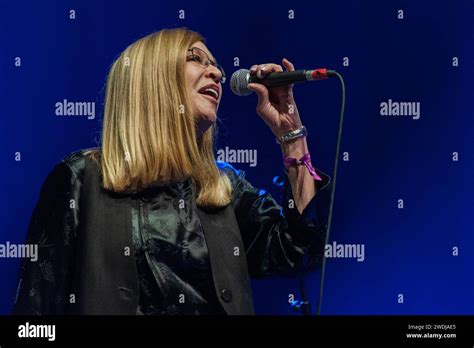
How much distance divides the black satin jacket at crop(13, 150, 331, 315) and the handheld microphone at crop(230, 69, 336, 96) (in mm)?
242

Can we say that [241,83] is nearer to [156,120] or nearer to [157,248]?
[156,120]

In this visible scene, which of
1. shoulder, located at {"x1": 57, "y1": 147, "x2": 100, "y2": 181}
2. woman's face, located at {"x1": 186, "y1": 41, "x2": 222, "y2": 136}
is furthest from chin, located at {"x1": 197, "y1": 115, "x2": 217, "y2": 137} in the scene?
shoulder, located at {"x1": 57, "y1": 147, "x2": 100, "y2": 181}

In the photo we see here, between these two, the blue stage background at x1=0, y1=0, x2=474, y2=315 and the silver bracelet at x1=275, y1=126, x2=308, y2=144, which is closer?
the silver bracelet at x1=275, y1=126, x2=308, y2=144

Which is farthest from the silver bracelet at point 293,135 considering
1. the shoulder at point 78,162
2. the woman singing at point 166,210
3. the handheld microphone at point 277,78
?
the shoulder at point 78,162

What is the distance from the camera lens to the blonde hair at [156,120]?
6.09ft

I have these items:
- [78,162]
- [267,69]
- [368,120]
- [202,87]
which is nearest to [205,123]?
[202,87]

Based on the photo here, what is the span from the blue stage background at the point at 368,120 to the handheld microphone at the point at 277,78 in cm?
34

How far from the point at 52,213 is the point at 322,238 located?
0.62 m

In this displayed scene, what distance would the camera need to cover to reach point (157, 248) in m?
1.78

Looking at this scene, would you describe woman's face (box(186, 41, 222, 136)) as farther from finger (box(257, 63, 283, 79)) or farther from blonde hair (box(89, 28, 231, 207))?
finger (box(257, 63, 283, 79))

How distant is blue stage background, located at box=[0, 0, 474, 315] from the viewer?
7.21 ft

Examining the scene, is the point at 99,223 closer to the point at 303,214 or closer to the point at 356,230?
the point at 303,214

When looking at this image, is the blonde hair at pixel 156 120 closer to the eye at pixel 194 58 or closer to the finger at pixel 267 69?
the eye at pixel 194 58

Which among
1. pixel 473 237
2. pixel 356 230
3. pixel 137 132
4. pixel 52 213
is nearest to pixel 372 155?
pixel 356 230
